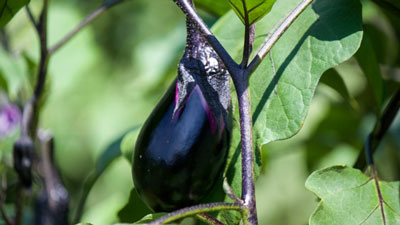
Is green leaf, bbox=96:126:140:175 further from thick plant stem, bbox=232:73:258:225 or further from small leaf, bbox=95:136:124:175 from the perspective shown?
thick plant stem, bbox=232:73:258:225

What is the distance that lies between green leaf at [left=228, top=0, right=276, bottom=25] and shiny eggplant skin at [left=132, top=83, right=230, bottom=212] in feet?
0.27

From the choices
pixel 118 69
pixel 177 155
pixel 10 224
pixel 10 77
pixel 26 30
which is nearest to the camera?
pixel 177 155

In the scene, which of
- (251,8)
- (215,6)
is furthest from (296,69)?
(215,6)

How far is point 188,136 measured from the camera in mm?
564

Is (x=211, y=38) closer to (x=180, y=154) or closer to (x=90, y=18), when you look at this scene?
(x=180, y=154)

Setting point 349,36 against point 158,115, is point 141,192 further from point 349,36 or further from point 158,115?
point 349,36

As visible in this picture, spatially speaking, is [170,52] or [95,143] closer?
[170,52]

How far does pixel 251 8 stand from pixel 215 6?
32 cm

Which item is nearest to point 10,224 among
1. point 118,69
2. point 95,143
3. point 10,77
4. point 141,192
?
point 141,192

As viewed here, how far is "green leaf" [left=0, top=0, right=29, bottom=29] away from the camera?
0.64 metres

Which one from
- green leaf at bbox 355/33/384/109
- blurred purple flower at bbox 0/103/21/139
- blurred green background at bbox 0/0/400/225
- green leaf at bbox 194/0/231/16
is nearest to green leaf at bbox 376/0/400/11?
green leaf at bbox 355/33/384/109

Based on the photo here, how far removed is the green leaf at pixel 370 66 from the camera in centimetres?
75

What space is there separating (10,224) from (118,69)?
168 centimetres

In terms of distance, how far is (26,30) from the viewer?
2137 mm
